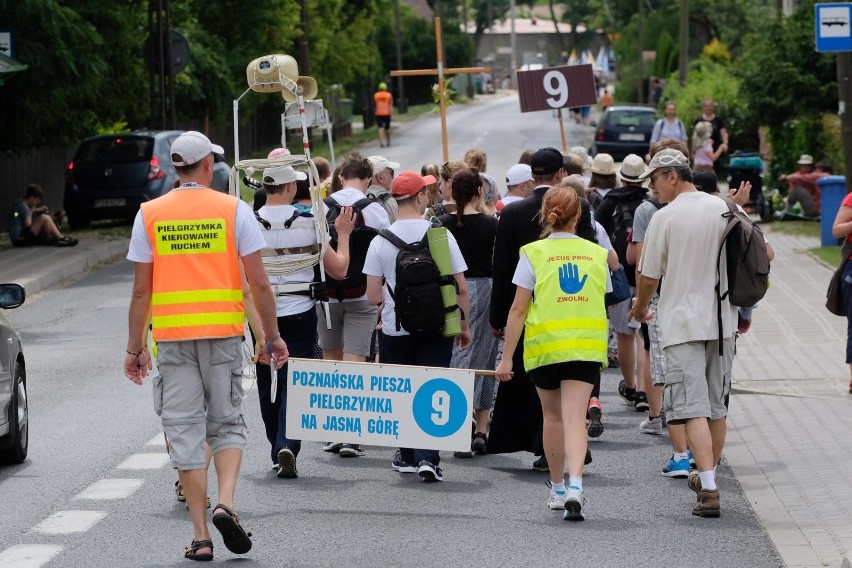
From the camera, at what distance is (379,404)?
9.15 metres

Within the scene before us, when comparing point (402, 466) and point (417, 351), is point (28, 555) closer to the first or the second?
point (402, 466)

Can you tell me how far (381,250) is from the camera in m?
9.57

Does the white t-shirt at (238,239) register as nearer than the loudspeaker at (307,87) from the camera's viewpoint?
Yes

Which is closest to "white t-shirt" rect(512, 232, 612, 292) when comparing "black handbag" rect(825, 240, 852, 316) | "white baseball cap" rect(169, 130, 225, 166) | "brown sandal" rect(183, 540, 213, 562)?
"white baseball cap" rect(169, 130, 225, 166)

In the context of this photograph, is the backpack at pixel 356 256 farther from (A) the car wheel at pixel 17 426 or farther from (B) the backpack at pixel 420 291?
(A) the car wheel at pixel 17 426

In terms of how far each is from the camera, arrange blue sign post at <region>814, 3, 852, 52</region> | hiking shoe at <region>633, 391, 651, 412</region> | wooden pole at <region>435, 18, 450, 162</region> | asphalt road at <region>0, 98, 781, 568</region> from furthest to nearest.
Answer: blue sign post at <region>814, 3, 852, 52</region> → wooden pole at <region>435, 18, 450, 162</region> → hiking shoe at <region>633, 391, 651, 412</region> → asphalt road at <region>0, 98, 781, 568</region>

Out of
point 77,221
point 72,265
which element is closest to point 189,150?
point 72,265

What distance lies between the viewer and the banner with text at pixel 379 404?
9.05m

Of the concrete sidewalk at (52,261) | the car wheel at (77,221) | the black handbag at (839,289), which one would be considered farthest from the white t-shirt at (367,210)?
the car wheel at (77,221)

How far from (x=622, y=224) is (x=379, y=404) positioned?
3107 mm

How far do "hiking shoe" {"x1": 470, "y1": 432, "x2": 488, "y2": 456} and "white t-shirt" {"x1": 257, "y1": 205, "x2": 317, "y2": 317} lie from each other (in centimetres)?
167

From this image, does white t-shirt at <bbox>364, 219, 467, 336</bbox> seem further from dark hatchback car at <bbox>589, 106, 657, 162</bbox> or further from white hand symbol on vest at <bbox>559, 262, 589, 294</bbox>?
dark hatchback car at <bbox>589, 106, 657, 162</bbox>

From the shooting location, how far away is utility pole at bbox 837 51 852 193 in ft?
56.4

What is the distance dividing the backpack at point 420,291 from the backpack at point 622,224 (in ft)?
7.82
